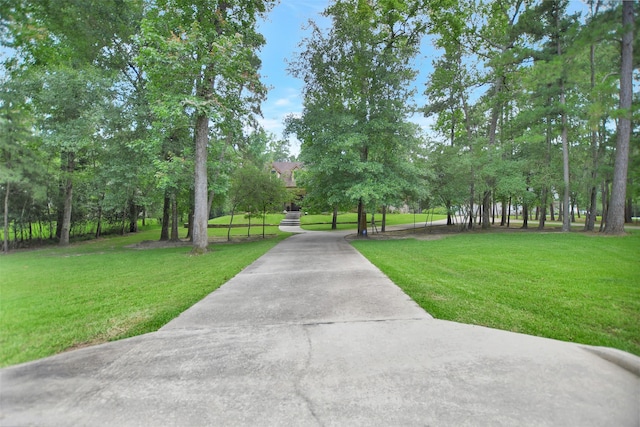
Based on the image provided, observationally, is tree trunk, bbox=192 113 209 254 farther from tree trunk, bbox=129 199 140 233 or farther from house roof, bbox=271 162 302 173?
house roof, bbox=271 162 302 173

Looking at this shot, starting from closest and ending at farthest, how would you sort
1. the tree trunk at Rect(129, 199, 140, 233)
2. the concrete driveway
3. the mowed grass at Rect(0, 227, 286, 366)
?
the concrete driveway, the mowed grass at Rect(0, 227, 286, 366), the tree trunk at Rect(129, 199, 140, 233)

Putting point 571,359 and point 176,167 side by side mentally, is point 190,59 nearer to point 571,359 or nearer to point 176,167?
point 176,167

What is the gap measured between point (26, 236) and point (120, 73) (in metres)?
11.1

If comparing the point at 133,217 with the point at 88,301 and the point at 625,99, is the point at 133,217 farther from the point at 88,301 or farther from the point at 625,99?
the point at 625,99

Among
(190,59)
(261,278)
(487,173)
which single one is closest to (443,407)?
(261,278)

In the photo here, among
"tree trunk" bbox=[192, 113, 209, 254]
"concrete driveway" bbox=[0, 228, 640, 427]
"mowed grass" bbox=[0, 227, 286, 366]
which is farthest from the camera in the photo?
"tree trunk" bbox=[192, 113, 209, 254]

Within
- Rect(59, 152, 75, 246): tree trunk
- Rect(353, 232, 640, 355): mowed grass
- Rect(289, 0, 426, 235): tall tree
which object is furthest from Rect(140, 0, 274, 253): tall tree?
Rect(353, 232, 640, 355): mowed grass

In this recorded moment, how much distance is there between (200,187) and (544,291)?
1077 centimetres

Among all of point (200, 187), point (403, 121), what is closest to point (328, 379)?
point (200, 187)

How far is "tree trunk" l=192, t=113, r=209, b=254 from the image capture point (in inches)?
440

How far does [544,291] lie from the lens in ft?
15.0

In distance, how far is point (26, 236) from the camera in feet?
53.3

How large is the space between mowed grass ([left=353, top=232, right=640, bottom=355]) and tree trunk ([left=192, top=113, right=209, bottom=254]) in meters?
7.33

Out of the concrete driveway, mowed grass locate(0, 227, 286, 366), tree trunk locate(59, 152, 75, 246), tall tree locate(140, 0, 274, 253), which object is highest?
tall tree locate(140, 0, 274, 253)
